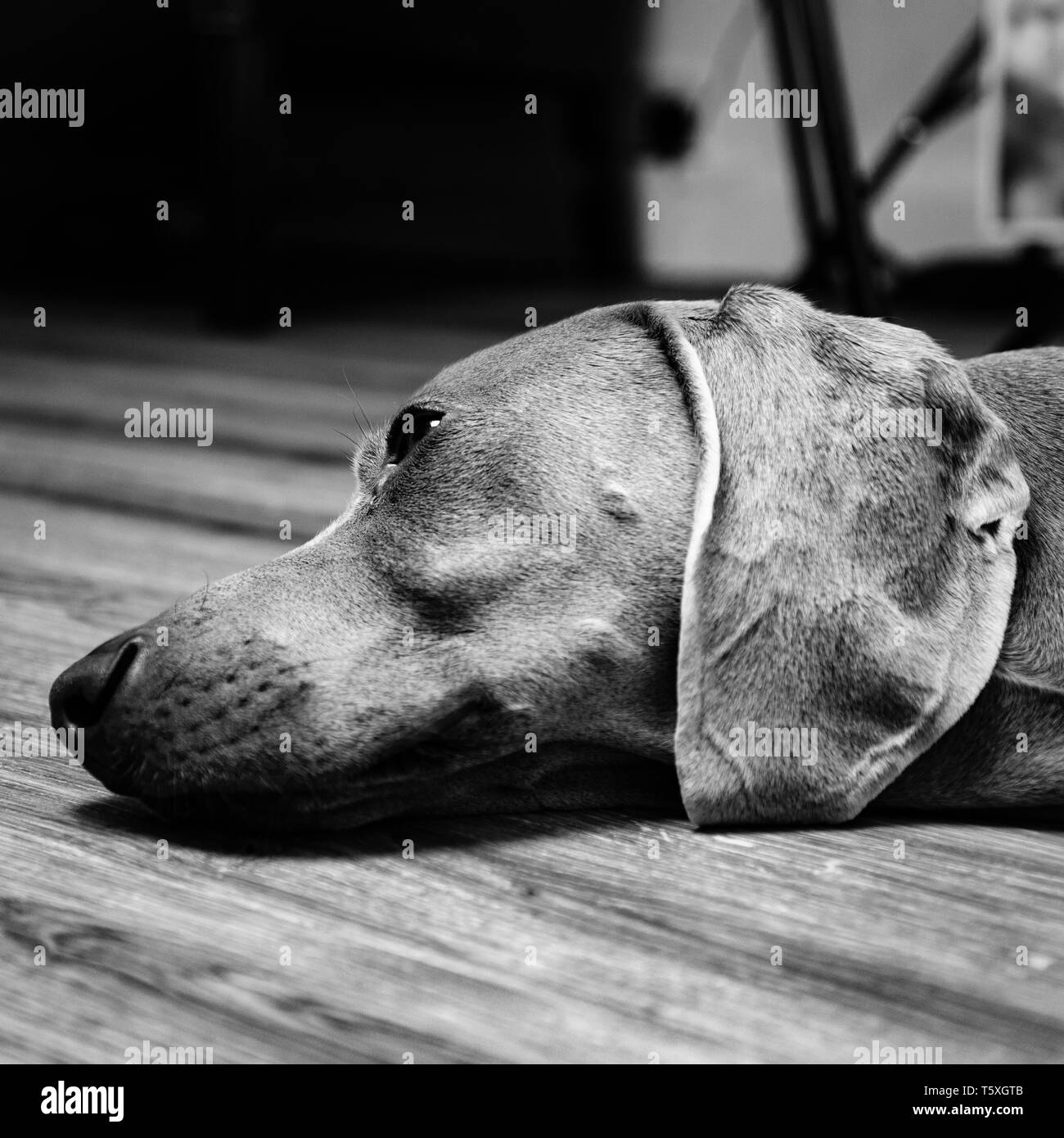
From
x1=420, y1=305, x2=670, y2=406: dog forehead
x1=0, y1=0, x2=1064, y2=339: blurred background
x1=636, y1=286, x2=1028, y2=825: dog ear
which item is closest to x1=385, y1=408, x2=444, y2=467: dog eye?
x1=420, y1=305, x2=670, y2=406: dog forehead

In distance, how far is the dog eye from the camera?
5.38 feet

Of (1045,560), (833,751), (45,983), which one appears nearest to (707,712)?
(833,751)

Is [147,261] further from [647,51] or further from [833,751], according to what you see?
[833,751]

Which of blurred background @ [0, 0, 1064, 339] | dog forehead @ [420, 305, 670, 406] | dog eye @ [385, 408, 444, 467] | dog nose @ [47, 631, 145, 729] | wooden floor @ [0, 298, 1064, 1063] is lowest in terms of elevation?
wooden floor @ [0, 298, 1064, 1063]

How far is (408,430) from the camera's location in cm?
166

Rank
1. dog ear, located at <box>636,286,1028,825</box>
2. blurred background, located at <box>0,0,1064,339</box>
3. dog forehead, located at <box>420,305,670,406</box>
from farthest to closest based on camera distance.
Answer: blurred background, located at <box>0,0,1064,339</box>
dog forehead, located at <box>420,305,670,406</box>
dog ear, located at <box>636,286,1028,825</box>

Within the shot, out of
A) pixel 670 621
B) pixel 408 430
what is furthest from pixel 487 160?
pixel 670 621

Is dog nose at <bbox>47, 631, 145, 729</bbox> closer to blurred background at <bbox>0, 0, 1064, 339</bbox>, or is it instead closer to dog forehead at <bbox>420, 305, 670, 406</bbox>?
dog forehead at <bbox>420, 305, 670, 406</bbox>

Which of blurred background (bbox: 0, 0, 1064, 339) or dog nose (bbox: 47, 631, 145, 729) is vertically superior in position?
blurred background (bbox: 0, 0, 1064, 339)

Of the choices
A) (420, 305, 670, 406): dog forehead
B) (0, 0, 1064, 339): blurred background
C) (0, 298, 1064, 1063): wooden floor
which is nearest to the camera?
(0, 298, 1064, 1063): wooden floor

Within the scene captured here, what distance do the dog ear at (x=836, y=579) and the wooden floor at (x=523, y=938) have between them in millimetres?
104

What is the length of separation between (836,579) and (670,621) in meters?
0.18

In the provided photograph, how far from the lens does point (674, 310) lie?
5.38 feet

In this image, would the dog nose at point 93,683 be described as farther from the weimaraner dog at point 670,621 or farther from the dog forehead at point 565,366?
the dog forehead at point 565,366
